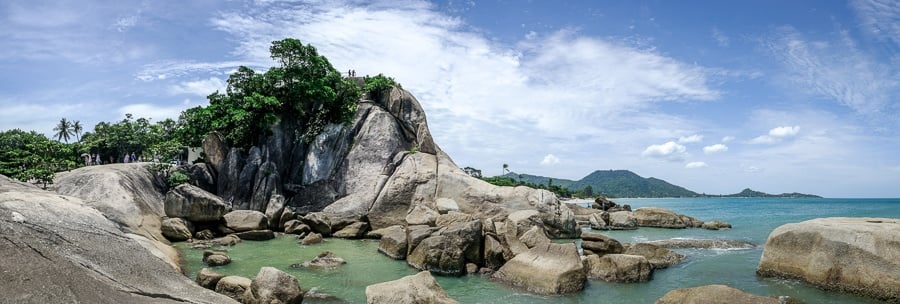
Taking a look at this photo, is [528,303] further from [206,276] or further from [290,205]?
[290,205]

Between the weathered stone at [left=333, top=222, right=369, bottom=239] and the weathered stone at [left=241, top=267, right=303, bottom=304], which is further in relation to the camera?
the weathered stone at [left=333, top=222, right=369, bottom=239]

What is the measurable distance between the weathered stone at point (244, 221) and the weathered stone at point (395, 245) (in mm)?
7428

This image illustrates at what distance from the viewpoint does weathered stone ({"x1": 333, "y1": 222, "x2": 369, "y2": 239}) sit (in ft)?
84.0

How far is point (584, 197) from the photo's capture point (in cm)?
14200

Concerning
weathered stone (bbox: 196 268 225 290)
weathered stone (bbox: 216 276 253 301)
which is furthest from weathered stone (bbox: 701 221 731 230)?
weathered stone (bbox: 196 268 225 290)

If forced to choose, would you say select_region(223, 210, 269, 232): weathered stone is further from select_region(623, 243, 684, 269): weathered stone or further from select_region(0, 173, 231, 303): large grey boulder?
select_region(623, 243, 684, 269): weathered stone

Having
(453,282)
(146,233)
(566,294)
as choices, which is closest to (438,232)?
(453,282)

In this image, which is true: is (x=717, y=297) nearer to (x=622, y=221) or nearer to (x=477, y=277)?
(x=477, y=277)

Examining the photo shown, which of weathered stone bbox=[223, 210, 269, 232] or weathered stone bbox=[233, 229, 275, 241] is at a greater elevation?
weathered stone bbox=[223, 210, 269, 232]

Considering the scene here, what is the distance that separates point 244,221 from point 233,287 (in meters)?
12.7

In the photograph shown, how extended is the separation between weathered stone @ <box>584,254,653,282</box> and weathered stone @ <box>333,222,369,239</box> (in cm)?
1319

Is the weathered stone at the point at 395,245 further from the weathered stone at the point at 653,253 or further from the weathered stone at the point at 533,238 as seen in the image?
the weathered stone at the point at 653,253

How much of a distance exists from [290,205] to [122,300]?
22.5 m

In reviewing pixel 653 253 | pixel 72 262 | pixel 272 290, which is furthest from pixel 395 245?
pixel 72 262
